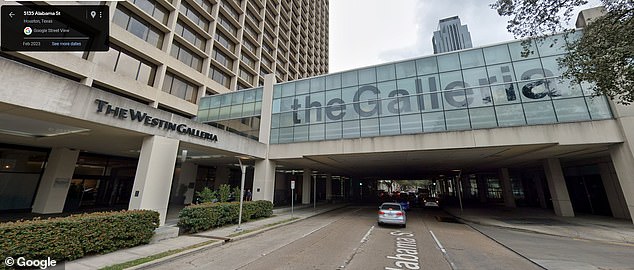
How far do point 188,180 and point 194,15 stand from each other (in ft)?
69.4

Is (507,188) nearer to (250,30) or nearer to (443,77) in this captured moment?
(443,77)

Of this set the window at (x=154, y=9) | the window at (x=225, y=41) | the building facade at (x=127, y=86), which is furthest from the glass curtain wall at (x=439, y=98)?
the window at (x=225, y=41)

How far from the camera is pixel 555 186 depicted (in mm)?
20500

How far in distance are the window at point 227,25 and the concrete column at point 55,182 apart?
86.1ft

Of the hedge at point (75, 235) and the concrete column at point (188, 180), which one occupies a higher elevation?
the concrete column at point (188, 180)

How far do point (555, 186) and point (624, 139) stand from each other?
7865 mm

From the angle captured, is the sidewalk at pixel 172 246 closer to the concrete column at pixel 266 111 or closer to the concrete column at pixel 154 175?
the concrete column at pixel 154 175

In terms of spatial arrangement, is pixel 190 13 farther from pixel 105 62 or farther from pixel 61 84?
pixel 61 84

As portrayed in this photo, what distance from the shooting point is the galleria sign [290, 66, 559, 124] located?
673 inches

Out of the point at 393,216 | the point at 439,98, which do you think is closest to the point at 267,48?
the point at 439,98

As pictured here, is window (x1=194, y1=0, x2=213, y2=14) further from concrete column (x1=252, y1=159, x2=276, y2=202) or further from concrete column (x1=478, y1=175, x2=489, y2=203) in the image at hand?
concrete column (x1=478, y1=175, x2=489, y2=203)

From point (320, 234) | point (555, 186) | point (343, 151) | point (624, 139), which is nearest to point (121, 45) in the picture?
point (343, 151)

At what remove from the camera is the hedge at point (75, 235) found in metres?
6.70

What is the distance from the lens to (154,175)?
12305 mm
